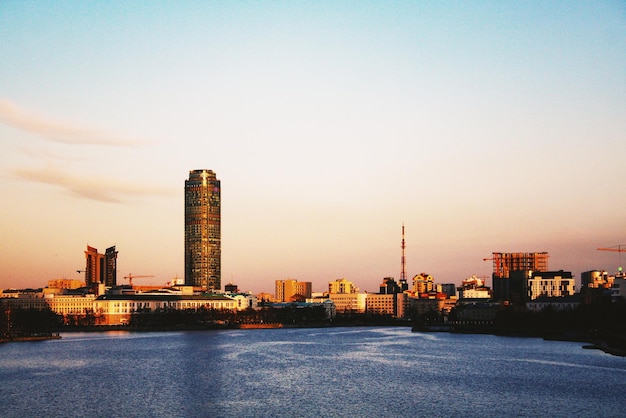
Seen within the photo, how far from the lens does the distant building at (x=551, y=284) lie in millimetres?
164750

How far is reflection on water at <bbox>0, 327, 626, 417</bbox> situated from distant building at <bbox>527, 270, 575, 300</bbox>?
9625 cm

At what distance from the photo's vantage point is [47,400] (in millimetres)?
39531

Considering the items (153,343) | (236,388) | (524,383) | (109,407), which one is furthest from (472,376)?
(153,343)

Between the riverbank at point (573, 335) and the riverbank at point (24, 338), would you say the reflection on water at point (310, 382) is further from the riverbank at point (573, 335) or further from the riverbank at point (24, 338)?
the riverbank at point (24, 338)

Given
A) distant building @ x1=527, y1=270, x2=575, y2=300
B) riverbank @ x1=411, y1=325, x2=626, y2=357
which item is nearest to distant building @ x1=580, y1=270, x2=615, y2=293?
distant building @ x1=527, y1=270, x2=575, y2=300

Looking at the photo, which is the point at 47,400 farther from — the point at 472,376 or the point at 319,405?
the point at 472,376

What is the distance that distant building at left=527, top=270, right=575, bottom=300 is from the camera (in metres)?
165

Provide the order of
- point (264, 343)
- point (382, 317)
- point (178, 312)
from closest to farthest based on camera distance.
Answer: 1. point (264, 343)
2. point (178, 312)
3. point (382, 317)

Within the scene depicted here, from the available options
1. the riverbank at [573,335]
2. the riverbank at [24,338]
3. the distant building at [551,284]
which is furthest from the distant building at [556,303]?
the riverbank at [24,338]

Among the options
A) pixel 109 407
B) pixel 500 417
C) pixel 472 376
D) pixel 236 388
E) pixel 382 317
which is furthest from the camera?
pixel 382 317

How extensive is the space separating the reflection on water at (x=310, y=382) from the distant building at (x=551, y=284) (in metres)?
96.3

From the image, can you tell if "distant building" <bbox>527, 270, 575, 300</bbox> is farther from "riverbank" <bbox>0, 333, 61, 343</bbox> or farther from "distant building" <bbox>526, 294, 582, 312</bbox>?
"riverbank" <bbox>0, 333, 61, 343</bbox>

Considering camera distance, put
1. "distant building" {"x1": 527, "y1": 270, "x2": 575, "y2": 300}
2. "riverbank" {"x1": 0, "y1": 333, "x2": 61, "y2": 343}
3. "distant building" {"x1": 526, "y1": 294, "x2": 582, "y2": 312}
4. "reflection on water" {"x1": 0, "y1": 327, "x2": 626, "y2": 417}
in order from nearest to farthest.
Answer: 1. "reflection on water" {"x1": 0, "y1": 327, "x2": 626, "y2": 417}
2. "riverbank" {"x1": 0, "y1": 333, "x2": 61, "y2": 343}
3. "distant building" {"x1": 526, "y1": 294, "x2": 582, "y2": 312}
4. "distant building" {"x1": 527, "y1": 270, "x2": 575, "y2": 300}

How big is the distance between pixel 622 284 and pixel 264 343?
180 feet
